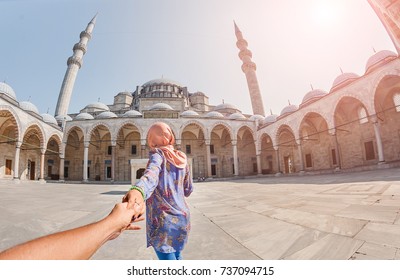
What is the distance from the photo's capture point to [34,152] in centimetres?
2194

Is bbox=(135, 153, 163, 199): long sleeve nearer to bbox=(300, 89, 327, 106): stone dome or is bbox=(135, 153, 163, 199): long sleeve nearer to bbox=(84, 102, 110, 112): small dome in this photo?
bbox=(300, 89, 327, 106): stone dome

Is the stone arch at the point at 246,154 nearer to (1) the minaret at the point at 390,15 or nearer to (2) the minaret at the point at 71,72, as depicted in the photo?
(1) the minaret at the point at 390,15

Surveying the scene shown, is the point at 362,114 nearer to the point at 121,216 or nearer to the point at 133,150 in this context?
the point at 121,216

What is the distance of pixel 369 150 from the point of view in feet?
54.7

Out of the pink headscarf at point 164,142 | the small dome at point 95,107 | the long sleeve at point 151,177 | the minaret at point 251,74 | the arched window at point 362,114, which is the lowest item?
the long sleeve at point 151,177

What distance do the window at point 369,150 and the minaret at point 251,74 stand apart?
656 inches

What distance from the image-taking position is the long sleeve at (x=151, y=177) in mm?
933

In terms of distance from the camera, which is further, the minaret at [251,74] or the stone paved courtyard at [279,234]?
the minaret at [251,74]

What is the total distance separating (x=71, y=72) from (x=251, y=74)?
102 ft

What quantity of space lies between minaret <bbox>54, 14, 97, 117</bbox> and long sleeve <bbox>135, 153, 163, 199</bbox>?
113ft

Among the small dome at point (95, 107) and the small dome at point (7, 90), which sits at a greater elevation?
the small dome at point (95, 107)

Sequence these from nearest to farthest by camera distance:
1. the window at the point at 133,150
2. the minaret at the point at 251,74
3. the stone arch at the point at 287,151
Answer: the stone arch at the point at 287,151, the window at the point at 133,150, the minaret at the point at 251,74

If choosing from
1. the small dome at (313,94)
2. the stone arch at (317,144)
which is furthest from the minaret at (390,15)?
the small dome at (313,94)
